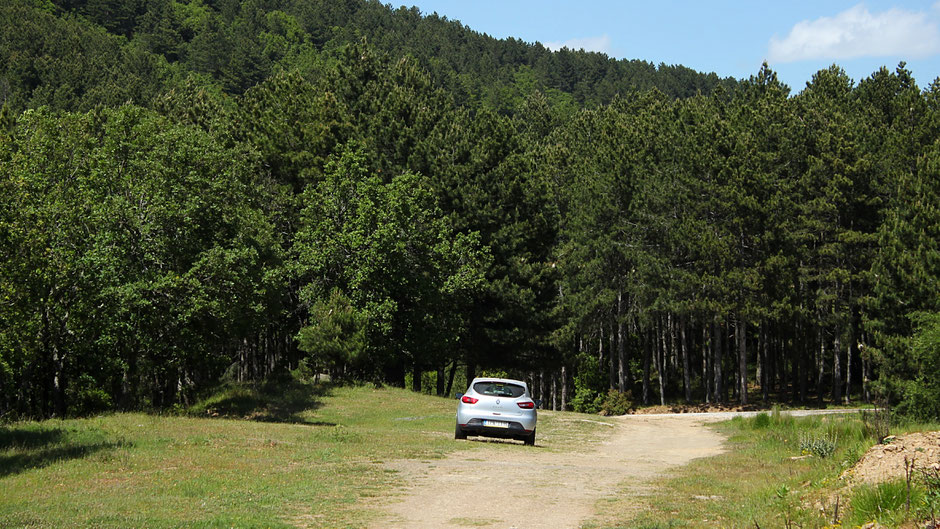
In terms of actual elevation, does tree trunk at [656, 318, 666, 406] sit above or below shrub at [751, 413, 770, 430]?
above

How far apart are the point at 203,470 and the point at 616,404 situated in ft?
128

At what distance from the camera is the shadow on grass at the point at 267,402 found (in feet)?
102

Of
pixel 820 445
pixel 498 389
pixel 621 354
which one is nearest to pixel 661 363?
pixel 621 354

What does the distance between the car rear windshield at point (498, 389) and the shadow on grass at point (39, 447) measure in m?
7.96

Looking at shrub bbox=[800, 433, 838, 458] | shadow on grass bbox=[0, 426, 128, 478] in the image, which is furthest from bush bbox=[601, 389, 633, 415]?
shadow on grass bbox=[0, 426, 128, 478]

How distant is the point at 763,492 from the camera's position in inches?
485

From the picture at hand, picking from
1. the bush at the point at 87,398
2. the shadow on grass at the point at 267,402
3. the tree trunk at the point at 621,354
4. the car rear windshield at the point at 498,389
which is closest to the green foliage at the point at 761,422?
the car rear windshield at the point at 498,389

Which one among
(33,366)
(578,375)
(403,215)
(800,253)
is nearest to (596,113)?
(578,375)

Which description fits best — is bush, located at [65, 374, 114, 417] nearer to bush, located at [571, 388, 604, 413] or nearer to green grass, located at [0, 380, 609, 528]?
green grass, located at [0, 380, 609, 528]

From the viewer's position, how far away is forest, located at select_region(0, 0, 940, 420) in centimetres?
2898

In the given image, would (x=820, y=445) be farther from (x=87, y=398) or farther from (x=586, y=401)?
(x=586, y=401)

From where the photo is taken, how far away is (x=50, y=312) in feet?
88.1

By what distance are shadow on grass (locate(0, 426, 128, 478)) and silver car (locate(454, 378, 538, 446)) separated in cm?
764

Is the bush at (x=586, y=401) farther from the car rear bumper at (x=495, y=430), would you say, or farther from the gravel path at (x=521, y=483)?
the car rear bumper at (x=495, y=430)
